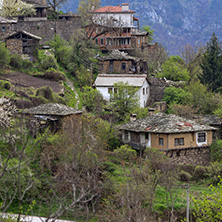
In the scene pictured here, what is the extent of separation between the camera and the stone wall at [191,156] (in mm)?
44031

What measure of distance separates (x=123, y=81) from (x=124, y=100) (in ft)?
Result: 18.2

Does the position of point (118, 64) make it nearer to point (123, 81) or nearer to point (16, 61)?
point (123, 81)

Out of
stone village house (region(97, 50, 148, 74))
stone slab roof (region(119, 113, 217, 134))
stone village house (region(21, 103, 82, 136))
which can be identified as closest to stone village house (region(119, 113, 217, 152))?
stone slab roof (region(119, 113, 217, 134))

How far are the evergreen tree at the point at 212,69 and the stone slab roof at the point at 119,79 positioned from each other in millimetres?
10807

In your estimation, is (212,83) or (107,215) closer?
(107,215)

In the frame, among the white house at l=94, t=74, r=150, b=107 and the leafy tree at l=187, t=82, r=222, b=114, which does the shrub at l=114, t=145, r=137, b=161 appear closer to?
the white house at l=94, t=74, r=150, b=107

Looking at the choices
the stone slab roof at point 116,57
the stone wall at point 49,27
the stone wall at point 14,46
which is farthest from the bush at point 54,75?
the stone wall at point 49,27

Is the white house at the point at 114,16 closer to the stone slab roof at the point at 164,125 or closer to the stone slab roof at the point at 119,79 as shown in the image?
the stone slab roof at the point at 119,79

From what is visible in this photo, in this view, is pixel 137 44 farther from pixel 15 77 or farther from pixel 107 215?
pixel 107 215

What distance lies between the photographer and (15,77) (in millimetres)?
51438

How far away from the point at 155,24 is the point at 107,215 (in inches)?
6777

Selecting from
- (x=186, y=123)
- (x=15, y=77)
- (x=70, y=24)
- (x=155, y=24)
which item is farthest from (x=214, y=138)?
(x=155, y=24)

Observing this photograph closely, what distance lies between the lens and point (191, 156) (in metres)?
45.0

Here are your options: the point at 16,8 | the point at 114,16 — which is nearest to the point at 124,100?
the point at 114,16
